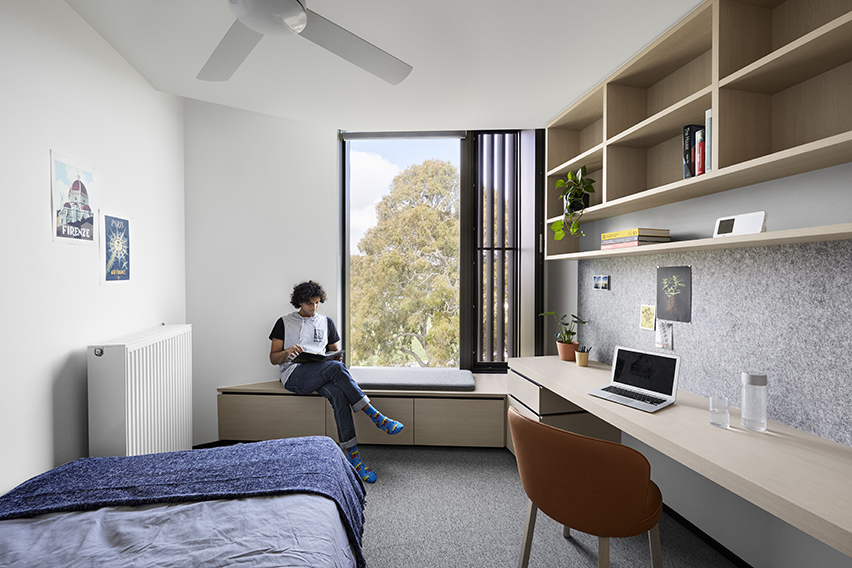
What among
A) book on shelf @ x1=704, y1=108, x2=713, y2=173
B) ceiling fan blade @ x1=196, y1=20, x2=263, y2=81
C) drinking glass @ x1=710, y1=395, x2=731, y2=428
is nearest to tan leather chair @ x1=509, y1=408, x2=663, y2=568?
drinking glass @ x1=710, y1=395, x2=731, y2=428

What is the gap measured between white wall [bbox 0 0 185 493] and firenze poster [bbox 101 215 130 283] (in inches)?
2.1

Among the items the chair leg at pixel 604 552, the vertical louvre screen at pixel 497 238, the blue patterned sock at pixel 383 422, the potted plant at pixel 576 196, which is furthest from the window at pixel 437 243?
the chair leg at pixel 604 552

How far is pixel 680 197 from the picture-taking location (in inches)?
77.3

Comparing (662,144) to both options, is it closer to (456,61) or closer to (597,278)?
(597,278)

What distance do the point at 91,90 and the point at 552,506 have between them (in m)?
2.82

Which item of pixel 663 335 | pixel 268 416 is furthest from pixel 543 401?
pixel 268 416

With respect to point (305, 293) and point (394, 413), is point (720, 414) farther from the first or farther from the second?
point (305, 293)

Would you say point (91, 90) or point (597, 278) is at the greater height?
point (91, 90)

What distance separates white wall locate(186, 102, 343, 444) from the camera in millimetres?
3098

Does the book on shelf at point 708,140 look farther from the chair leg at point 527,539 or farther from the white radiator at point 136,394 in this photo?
the white radiator at point 136,394

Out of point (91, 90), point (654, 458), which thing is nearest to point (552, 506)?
point (654, 458)

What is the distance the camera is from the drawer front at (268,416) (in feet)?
9.79

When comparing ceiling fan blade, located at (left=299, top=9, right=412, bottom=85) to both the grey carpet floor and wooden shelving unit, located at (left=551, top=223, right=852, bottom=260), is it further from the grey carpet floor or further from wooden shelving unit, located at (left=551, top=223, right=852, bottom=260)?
the grey carpet floor

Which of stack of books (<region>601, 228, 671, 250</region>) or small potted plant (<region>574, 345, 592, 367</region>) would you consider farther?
small potted plant (<region>574, 345, 592, 367</region>)
